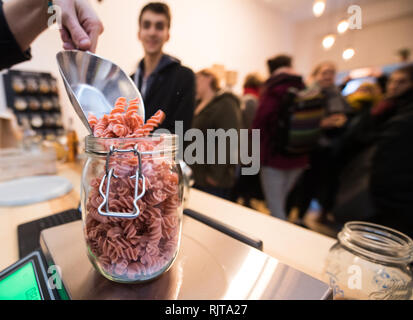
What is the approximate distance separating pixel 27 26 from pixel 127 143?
0.46 meters

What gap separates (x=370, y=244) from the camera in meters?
0.33

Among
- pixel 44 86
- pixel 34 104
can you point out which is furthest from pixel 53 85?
pixel 34 104

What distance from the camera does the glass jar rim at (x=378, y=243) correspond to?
1.04 feet

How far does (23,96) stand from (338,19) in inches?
73.7

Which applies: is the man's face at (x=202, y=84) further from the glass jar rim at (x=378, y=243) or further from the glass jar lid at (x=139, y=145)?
the glass jar rim at (x=378, y=243)

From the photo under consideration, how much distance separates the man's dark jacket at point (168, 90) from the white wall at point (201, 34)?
0.10 ft

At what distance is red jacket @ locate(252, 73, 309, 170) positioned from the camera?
3.73 ft

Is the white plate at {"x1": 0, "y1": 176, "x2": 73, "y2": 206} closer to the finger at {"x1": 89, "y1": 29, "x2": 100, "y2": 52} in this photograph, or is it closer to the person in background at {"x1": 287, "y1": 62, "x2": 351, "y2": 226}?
the finger at {"x1": 89, "y1": 29, "x2": 100, "y2": 52}

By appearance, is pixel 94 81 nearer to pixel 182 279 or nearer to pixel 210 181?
pixel 182 279

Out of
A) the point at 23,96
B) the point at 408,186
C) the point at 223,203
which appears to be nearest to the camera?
the point at 223,203

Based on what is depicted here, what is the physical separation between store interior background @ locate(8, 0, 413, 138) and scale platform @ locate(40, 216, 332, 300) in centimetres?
29

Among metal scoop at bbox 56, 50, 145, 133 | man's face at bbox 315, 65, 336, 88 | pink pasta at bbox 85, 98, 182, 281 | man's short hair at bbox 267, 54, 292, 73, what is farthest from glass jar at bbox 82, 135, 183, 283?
man's face at bbox 315, 65, 336, 88
